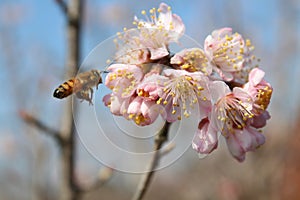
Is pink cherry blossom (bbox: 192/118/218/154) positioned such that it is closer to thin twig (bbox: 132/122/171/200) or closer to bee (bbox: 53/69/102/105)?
thin twig (bbox: 132/122/171/200)

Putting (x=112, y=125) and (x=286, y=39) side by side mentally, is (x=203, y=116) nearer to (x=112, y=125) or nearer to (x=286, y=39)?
(x=112, y=125)

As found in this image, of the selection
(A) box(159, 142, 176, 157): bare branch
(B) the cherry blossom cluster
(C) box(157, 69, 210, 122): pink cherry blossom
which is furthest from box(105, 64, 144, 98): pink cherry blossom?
(A) box(159, 142, 176, 157): bare branch

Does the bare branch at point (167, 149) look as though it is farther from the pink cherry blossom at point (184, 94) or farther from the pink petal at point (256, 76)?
the pink petal at point (256, 76)

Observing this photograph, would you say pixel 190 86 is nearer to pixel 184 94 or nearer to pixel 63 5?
pixel 184 94

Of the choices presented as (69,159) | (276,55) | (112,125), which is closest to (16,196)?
(276,55)

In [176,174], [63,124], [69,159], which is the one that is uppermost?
[63,124]

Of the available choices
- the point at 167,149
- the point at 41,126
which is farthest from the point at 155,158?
the point at 41,126
